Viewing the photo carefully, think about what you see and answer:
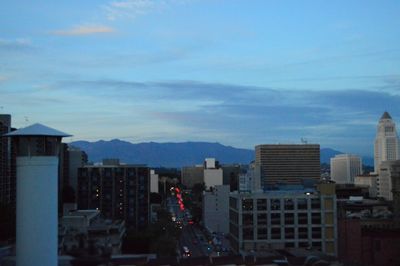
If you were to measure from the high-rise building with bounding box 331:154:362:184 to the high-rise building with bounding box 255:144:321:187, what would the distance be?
175 ft

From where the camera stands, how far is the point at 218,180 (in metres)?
144

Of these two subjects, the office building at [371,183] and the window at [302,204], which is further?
the office building at [371,183]

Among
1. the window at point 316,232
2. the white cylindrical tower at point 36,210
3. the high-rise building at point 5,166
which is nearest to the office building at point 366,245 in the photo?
the window at point 316,232

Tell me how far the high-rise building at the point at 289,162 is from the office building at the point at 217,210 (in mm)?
66199

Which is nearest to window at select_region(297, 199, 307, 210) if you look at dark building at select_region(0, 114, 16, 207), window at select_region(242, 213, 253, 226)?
window at select_region(242, 213, 253, 226)

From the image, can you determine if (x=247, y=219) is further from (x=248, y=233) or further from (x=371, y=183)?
(x=371, y=183)

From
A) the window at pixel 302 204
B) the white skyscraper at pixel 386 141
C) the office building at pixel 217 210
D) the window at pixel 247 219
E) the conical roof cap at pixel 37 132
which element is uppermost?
the white skyscraper at pixel 386 141

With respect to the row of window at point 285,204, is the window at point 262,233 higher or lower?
lower

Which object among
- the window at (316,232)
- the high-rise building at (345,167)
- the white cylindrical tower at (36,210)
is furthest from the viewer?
the high-rise building at (345,167)

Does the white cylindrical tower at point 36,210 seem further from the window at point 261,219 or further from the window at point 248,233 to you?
the window at point 261,219

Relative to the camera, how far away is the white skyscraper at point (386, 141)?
16314 centimetres

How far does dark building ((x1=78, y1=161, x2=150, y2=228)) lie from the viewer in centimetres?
5853

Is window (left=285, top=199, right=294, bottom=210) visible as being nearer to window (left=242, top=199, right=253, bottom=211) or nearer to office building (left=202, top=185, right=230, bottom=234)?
window (left=242, top=199, right=253, bottom=211)

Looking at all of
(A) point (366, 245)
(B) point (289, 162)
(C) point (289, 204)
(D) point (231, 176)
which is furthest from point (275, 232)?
(D) point (231, 176)
